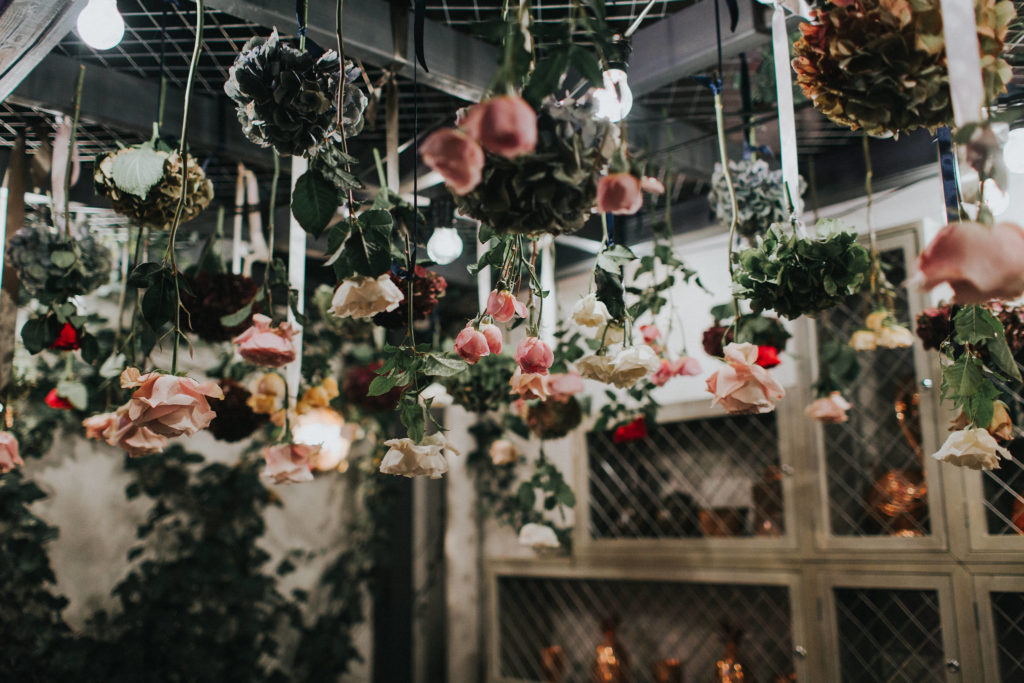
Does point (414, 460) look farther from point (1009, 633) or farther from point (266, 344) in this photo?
point (1009, 633)

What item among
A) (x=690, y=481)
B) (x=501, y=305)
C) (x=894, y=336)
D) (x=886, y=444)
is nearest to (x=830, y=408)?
(x=894, y=336)

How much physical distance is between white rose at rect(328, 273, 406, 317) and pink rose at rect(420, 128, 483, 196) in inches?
15.2

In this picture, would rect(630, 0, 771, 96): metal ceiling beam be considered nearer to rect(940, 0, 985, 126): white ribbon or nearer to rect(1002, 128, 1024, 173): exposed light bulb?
rect(1002, 128, 1024, 173): exposed light bulb

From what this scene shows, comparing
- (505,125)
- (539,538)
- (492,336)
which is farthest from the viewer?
(539,538)

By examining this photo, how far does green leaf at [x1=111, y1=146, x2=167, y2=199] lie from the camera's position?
56.8 inches

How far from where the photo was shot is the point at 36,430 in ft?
9.61

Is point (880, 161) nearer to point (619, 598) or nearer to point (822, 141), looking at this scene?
point (822, 141)

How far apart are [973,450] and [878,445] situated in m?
1.31

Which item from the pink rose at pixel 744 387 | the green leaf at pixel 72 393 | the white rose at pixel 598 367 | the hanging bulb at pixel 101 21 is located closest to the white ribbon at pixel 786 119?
the pink rose at pixel 744 387

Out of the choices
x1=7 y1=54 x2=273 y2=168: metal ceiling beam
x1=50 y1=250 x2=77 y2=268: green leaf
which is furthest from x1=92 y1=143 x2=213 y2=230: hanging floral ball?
x1=7 y1=54 x2=273 y2=168: metal ceiling beam

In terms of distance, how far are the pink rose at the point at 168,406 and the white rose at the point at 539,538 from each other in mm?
1531

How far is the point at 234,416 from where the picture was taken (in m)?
1.95

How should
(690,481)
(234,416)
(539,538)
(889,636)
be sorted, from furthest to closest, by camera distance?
(690,481) < (539,538) < (889,636) < (234,416)

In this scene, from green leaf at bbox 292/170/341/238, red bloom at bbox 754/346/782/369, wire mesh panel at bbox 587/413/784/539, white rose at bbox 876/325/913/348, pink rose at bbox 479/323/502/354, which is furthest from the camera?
wire mesh panel at bbox 587/413/784/539
